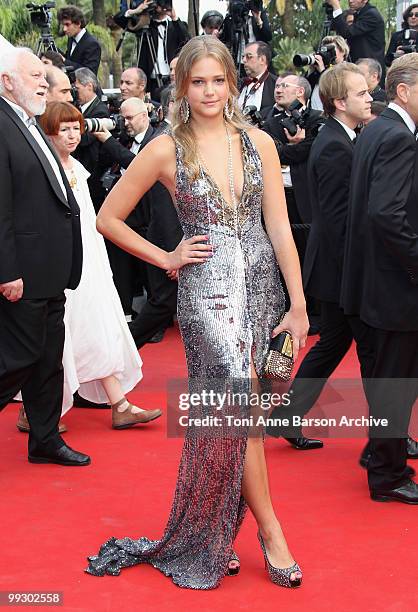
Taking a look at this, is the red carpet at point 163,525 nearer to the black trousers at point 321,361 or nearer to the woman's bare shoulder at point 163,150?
the black trousers at point 321,361

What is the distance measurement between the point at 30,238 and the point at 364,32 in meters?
6.02

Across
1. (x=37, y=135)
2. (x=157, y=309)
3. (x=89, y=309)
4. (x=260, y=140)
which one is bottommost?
(x=157, y=309)

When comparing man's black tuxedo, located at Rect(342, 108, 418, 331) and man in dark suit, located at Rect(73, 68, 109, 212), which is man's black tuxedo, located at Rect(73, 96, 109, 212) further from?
man's black tuxedo, located at Rect(342, 108, 418, 331)

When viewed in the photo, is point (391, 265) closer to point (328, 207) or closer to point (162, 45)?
point (328, 207)

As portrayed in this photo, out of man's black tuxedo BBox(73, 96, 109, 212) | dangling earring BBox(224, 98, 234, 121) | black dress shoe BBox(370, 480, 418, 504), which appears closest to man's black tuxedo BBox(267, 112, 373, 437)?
black dress shoe BBox(370, 480, 418, 504)

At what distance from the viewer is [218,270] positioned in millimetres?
3209

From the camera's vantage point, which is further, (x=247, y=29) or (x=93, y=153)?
(x=247, y=29)

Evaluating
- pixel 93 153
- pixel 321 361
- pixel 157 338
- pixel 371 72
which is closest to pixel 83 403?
pixel 321 361

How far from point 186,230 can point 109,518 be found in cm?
129

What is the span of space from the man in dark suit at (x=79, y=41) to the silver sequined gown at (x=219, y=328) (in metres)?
6.67

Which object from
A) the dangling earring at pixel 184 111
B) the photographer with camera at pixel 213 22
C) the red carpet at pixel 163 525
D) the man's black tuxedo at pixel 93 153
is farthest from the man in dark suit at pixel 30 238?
the photographer with camera at pixel 213 22

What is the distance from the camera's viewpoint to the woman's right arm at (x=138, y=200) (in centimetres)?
321

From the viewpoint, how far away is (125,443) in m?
4.95

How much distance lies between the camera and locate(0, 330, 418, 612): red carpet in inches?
127
